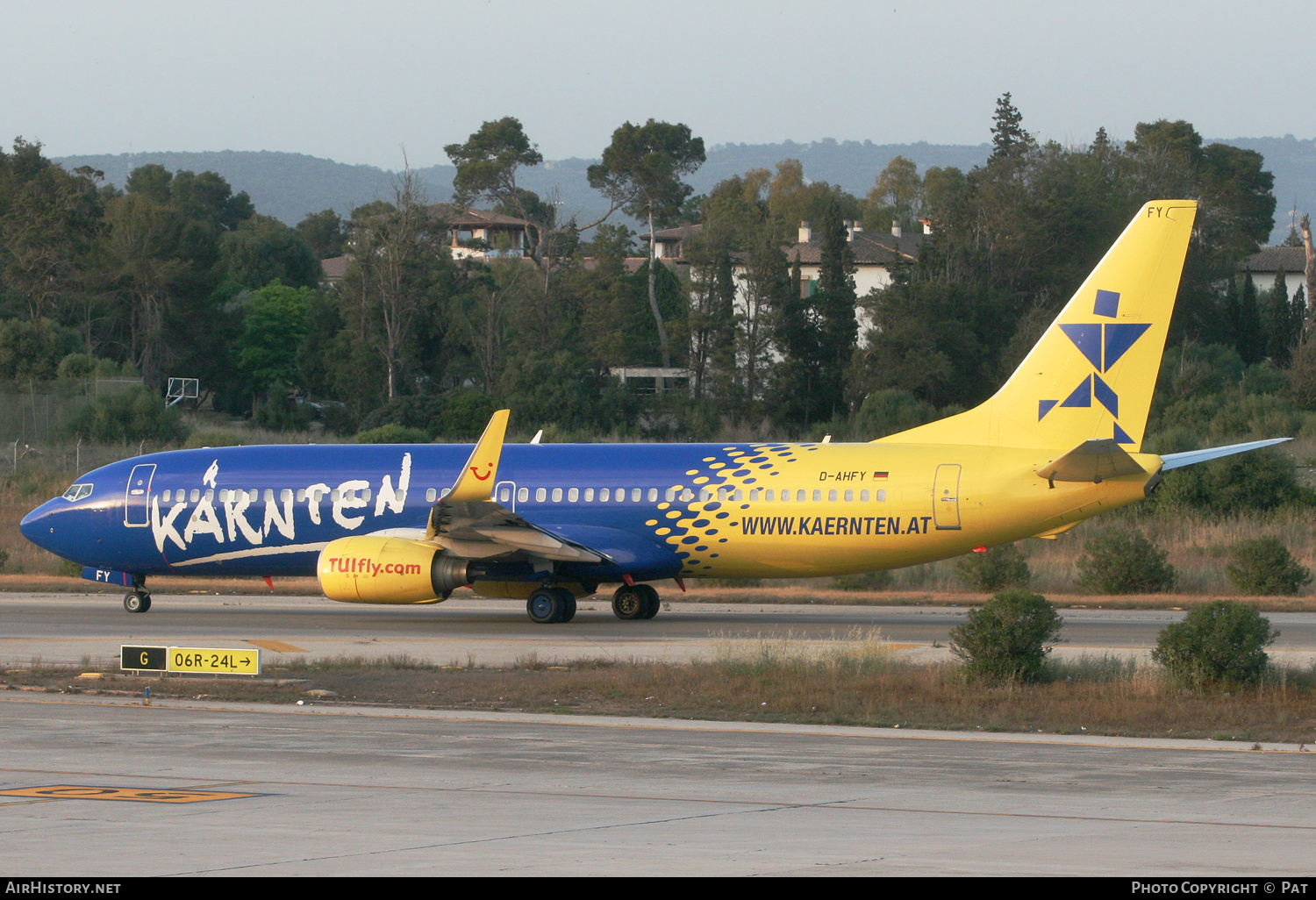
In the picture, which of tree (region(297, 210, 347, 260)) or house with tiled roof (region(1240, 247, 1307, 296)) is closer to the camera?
house with tiled roof (region(1240, 247, 1307, 296))

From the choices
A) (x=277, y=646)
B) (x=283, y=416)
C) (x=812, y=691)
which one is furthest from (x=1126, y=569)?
(x=283, y=416)

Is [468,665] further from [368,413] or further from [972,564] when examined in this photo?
[368,413]

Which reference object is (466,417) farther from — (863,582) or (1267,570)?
(1267,570)

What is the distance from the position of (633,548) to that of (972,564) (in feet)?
35.1

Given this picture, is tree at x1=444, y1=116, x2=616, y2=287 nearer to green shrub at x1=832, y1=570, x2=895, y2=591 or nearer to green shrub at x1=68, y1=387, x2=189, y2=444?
green shrub at x1=68, y1=387, x2=189, y2=444

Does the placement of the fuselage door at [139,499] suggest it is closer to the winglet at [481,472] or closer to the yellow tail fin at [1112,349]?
the winglet at [481,472]

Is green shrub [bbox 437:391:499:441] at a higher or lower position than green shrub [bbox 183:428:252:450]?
higher

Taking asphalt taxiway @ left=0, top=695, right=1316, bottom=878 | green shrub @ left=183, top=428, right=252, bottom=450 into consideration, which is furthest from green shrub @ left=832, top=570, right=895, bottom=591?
green shrub @ left=183, top=428, right=252, bottom=450

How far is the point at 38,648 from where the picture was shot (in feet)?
81.7

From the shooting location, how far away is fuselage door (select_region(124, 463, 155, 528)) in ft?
105

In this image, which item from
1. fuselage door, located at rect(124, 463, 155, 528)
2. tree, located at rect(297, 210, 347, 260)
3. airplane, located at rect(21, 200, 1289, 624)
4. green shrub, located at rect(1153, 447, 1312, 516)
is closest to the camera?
airplane, located at rect(21, 200, 1289, 624)

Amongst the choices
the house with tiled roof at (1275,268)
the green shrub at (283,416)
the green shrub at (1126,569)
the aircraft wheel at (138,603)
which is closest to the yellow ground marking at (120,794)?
the aircraft wheel at (138,603)

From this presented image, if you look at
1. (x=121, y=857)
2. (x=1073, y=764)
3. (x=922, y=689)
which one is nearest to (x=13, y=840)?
(x=121, y=857)

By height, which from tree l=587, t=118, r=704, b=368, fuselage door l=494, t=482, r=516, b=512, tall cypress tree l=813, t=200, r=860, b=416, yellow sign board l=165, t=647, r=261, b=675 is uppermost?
tree l=587, t=118, r=704, b=368
